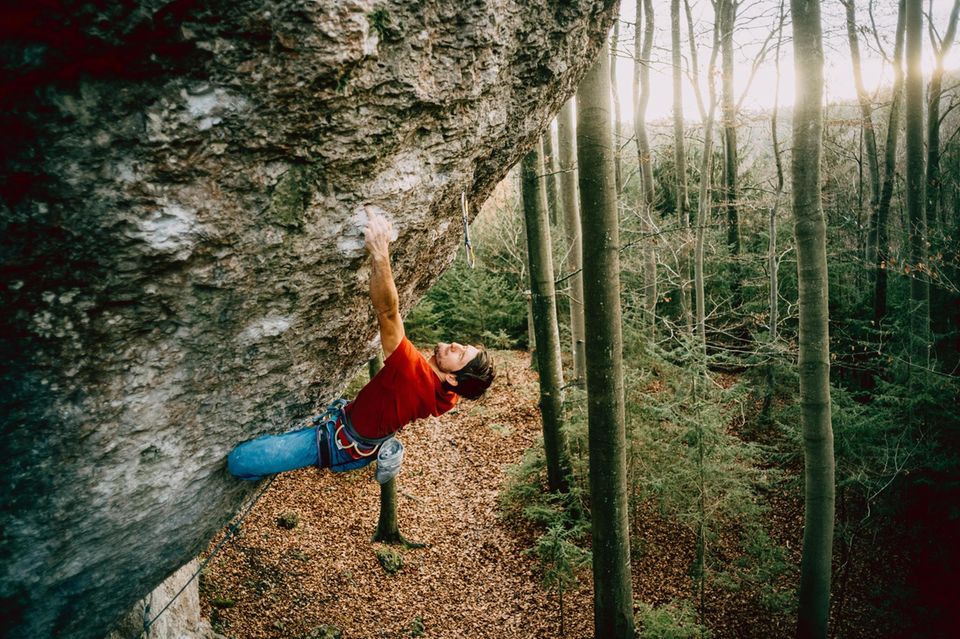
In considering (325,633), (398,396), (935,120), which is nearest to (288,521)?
(325,633)

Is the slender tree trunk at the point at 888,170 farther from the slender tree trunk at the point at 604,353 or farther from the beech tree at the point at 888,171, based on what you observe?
the slender tree trunk at the point at 604,353

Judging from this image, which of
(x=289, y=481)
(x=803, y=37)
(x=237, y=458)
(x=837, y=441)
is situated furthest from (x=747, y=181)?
(x=237, y=458)

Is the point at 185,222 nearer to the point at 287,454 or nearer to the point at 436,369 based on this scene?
the point at 287,454

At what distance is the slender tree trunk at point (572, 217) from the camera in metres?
10.8

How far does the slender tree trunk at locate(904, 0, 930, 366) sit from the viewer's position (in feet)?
36.4

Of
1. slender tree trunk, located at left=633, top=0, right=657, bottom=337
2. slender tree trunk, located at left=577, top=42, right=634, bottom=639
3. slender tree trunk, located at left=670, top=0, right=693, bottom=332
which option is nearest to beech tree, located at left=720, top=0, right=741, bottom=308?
slender tree trunk, located at left=670, top=0, right=693, bottom=332

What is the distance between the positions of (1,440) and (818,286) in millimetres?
7946

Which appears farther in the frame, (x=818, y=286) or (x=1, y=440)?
(x=818, y=286)

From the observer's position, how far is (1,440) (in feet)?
8.63

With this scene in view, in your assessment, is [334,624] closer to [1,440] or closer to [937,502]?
[1,440]

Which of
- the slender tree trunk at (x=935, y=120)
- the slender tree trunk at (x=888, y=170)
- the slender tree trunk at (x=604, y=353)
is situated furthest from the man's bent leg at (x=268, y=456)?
the slender tree trunk at (x=935, y=120)

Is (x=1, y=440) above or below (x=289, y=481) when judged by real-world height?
above

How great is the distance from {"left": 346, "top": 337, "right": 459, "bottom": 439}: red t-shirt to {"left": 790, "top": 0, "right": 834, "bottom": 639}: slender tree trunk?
531 centimetres

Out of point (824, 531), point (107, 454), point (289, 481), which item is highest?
point (107, 454)
